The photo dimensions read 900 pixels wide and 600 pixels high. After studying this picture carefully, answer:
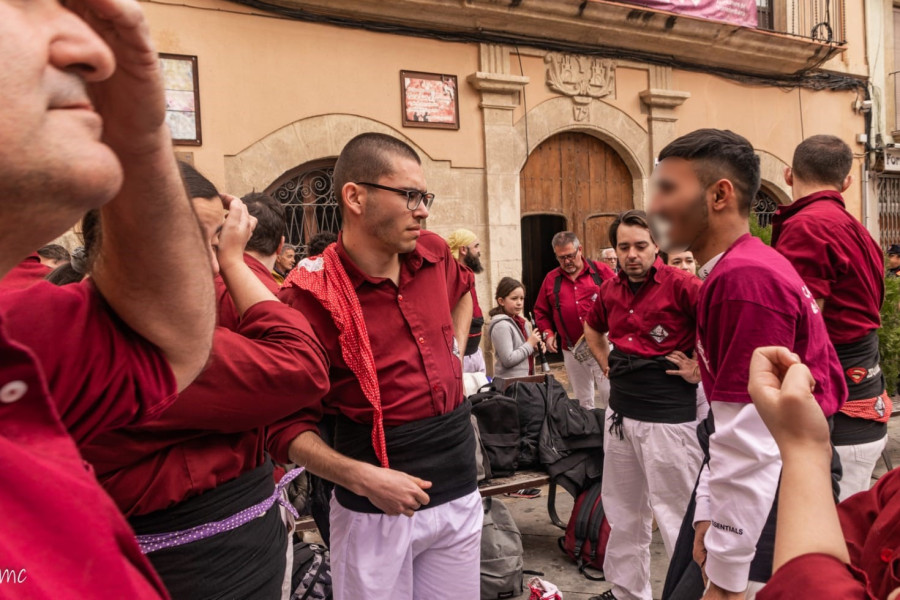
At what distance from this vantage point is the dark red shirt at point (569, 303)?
7.23 meters

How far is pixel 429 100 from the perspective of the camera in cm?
906

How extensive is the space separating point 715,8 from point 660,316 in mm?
8760

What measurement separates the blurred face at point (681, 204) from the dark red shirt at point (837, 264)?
3.20 feet

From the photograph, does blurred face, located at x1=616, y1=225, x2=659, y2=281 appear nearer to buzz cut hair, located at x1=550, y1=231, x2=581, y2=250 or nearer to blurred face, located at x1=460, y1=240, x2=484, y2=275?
blurred face, located at x1=460, y1=240, x2=484, y2=275

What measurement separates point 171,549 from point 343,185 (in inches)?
59.0

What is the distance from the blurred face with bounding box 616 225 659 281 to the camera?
3.90 m

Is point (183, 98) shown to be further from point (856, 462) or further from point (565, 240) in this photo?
point (856, 462)

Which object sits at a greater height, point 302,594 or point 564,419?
point 564,419

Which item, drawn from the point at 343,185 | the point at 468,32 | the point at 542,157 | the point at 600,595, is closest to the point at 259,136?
the point at 468,32

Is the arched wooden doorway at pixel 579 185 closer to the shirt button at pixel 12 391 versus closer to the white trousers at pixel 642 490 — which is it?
the white trousers at pixel 642 490

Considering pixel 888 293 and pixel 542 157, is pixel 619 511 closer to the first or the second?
pixel 888 293

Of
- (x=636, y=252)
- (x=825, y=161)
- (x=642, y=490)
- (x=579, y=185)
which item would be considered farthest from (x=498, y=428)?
(x=579, y=185)

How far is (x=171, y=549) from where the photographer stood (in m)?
1.73

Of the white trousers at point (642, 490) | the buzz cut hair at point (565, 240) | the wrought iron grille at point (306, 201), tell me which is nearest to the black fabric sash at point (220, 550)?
the white trousers at point (642, 490)
